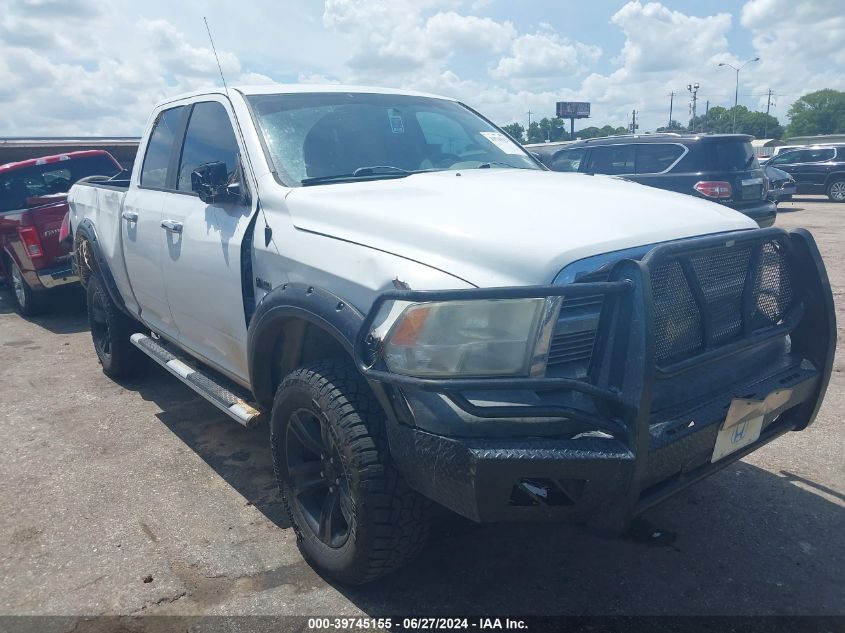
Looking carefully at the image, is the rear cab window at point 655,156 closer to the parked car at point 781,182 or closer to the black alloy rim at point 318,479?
the black alloy rim at point 318,479

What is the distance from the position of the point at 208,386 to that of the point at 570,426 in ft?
7.24

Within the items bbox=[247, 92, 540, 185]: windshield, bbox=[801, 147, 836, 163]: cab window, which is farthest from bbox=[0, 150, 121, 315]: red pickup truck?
bbox=[801, 147, 836, 163]: cab window

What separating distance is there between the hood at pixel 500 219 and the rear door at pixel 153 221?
4.94ft

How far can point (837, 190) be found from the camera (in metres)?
20.5

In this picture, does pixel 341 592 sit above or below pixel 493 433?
below

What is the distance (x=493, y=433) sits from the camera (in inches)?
86.2

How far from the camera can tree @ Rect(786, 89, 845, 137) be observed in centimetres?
9962

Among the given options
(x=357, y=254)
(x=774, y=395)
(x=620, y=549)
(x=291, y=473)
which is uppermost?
(x=357, y=254)

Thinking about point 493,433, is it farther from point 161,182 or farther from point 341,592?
point 161,182

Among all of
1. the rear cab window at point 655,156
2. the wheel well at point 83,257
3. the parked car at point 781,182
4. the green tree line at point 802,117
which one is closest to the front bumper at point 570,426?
the wheel well at point 83,257

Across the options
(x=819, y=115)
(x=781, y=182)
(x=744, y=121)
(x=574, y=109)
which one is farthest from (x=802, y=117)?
(x=781, y=182)

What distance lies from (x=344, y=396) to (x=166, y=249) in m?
2.00

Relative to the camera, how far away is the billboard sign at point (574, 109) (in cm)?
7212

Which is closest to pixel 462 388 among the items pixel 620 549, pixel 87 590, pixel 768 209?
pixel 620 549
